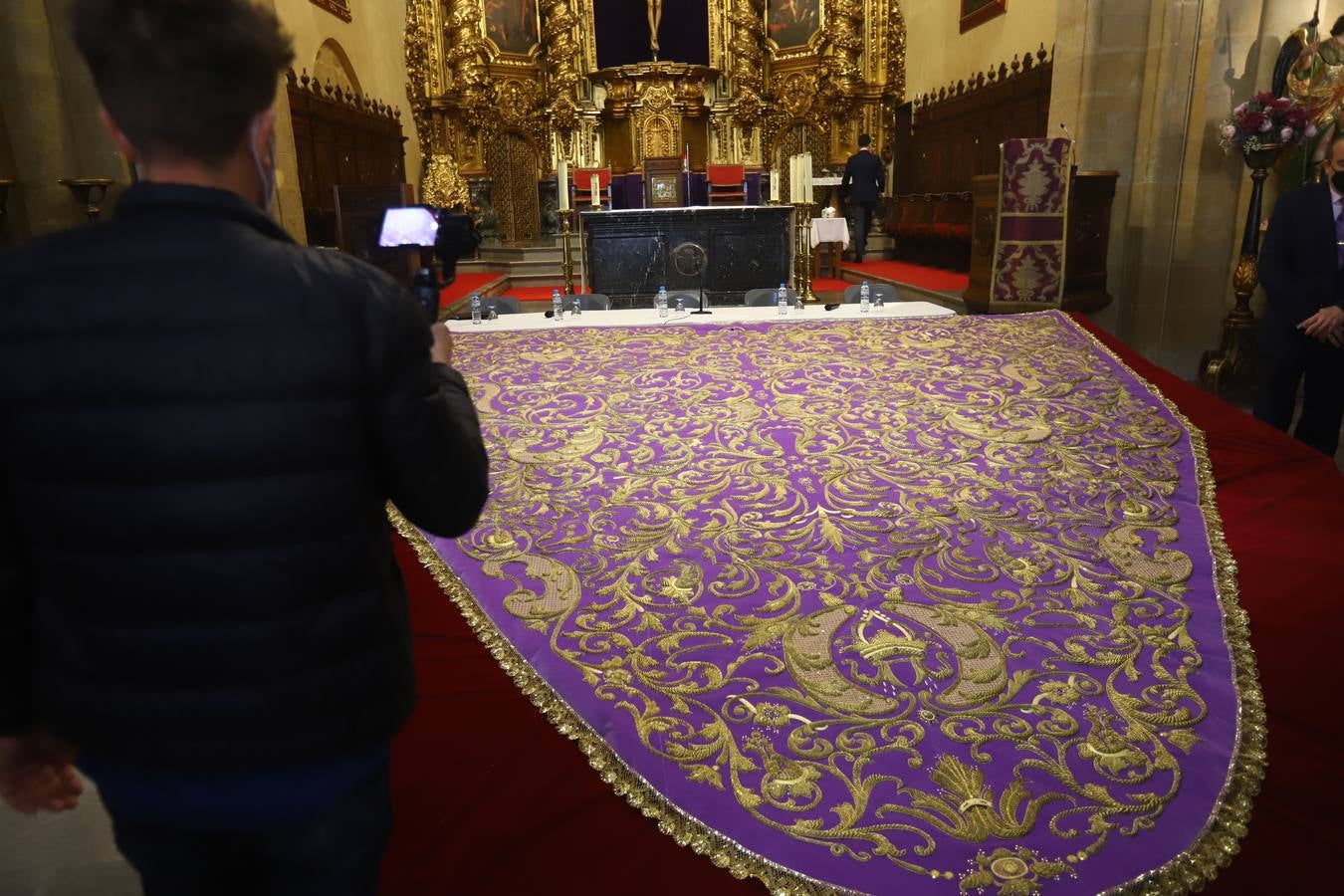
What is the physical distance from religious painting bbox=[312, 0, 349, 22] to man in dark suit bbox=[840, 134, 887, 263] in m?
7.20

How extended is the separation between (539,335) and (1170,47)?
217 inches

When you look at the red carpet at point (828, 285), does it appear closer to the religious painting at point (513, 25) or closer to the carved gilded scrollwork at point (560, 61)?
the carved gilded scrollwork at point (560, 61)

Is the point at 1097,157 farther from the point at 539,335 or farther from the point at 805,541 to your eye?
the point at 805,541

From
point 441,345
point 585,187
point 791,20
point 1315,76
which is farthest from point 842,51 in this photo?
point 441,345

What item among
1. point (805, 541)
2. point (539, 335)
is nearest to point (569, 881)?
point (805, 541)

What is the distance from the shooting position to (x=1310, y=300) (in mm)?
4031

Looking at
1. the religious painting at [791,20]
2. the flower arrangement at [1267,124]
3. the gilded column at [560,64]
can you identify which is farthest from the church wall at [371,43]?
the flower arrangement at [1267,124]

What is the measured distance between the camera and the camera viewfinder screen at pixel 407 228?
51.4 inches

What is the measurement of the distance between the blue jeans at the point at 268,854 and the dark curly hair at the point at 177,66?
Answer: 0.72 m

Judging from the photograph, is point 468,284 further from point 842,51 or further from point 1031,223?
point 1031,223

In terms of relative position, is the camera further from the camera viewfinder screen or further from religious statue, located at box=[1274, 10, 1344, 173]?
religious statue, located at box=[1274, 10, 1344, 173]

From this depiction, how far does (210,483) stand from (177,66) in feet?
1.33

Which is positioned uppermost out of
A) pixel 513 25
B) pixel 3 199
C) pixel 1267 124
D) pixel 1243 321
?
pixel 513 25

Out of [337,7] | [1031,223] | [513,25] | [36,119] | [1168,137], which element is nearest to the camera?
[36,119]
